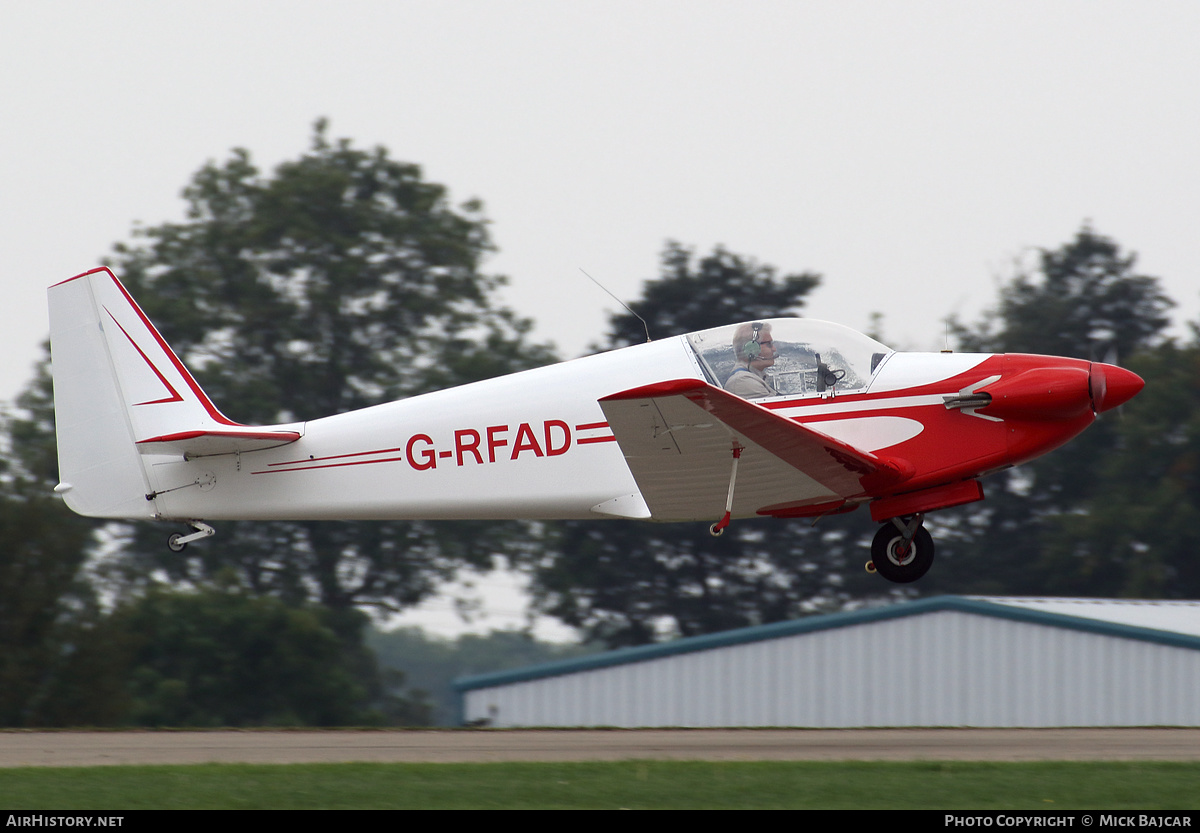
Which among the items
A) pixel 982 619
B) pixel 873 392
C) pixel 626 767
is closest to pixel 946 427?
pixel 873 392

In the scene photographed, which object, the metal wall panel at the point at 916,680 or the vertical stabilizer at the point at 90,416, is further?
the metal wall panel at the point at 916,680

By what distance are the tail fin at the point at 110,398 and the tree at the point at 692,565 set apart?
2461 centimetres

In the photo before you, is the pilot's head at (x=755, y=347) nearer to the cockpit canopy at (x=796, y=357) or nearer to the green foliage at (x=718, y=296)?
the cockpit canopy at (x=796, y=357)

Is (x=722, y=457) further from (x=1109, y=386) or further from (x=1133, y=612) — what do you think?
(x=1133, y=612)

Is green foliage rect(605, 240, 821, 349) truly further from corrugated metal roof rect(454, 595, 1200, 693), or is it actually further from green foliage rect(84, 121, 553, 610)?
corrugated metal roof rect(454, 595, 1200, 693)

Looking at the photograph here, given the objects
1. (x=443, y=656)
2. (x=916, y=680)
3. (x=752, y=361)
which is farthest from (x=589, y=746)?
(x=443, y=656)

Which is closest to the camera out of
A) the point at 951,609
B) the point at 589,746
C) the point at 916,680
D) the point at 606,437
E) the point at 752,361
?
the point at 752,361

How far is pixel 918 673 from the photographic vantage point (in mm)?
24234

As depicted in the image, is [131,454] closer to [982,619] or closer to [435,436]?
[435,436]

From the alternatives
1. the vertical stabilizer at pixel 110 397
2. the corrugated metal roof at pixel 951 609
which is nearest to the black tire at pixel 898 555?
the vertical stabilizer at pixel 110 397

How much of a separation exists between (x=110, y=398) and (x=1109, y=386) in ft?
28.5

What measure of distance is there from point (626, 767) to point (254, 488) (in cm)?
440

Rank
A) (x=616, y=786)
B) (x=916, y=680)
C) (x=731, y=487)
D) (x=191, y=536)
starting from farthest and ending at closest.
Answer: (x=916, y=680) → (x=191, y=536) → (x=731, y=487) → (x=616, y=786)

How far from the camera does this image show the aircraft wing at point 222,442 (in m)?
11.6
